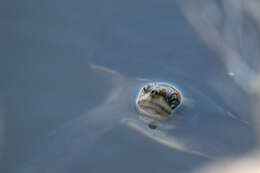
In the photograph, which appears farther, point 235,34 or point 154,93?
point 235,34

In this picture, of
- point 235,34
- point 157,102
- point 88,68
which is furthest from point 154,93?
point 235,34

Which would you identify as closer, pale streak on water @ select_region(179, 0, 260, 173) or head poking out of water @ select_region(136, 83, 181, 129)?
head poking out of water @ select_region(136, 83, 181, 129)

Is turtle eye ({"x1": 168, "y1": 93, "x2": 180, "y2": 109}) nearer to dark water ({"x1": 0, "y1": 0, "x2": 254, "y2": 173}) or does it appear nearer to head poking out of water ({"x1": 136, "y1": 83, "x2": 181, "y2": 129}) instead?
head poking out of water ({"x1": 136, "y1": 83, "x2": 181, "y2": 129})

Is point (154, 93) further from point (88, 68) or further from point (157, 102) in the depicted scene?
point (88, 68)

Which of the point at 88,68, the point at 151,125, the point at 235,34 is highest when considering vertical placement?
the point at 235,34

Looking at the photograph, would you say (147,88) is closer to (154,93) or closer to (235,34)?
(154,93)

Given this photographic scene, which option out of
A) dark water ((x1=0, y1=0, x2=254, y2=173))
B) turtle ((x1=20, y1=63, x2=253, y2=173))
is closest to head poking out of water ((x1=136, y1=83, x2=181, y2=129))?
turtle ((x1=20, y1=63, x2=253, y2=173))

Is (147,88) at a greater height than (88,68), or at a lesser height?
lesser
